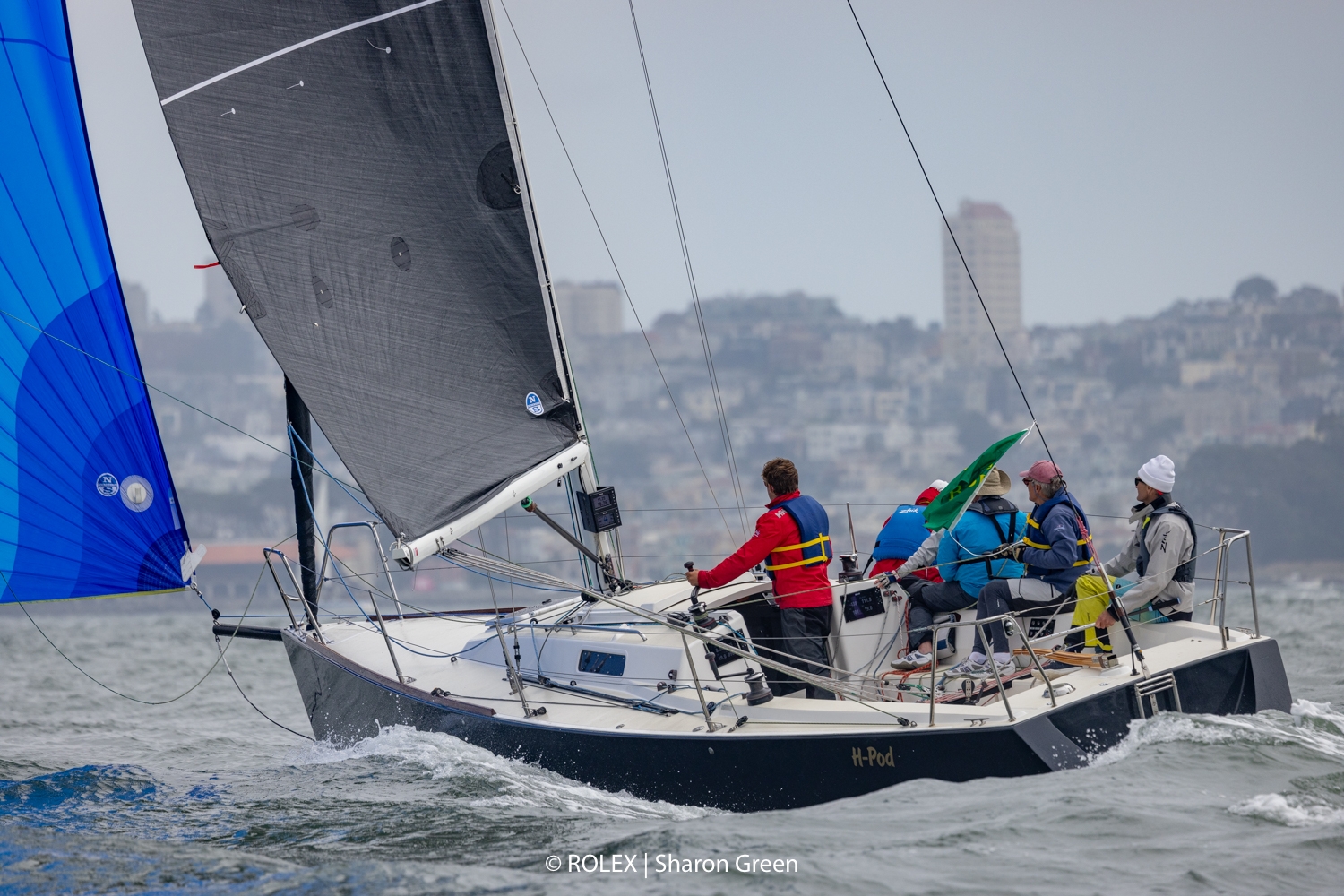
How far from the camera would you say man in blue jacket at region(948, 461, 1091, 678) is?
4852mm

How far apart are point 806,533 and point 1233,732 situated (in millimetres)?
1572

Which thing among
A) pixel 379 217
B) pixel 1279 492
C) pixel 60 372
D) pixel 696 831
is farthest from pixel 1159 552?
pixel 1279 492

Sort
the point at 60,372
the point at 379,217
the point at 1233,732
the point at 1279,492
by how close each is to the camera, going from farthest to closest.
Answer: the point at 1279,492 < the point at 60,372 < the point at 379,217 < the point at 1233,732

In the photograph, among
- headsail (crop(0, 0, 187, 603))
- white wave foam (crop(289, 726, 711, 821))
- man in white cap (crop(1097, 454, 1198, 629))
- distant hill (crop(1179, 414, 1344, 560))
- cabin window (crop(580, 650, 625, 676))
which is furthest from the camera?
distant hill (crop(1179, 414, 1344, 560))

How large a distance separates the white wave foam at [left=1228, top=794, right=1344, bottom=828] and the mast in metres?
2.67

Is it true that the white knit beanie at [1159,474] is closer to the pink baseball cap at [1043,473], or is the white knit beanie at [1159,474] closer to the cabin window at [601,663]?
the pink baseball cap at [1043,473]

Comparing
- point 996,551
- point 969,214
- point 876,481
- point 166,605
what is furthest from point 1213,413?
point 996,551

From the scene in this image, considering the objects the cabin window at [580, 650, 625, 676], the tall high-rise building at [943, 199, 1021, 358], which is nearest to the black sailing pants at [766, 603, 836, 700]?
the cabin window at [580, 650, 625, 676]

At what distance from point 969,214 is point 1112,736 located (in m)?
135

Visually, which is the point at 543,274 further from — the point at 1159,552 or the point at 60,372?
the point at 1159,552

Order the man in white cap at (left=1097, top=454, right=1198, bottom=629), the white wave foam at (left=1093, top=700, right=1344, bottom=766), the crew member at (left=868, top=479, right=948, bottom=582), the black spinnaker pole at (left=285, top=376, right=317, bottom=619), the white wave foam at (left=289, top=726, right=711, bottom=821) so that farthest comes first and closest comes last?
1. the black spinnaker pole at (left=285, top=376, right=317, bottom=619)
2. the crew member at (left=868, top=479, right=948, bottom=582)
3. the man in white cap at (left=1097, top=454, right=1198, bottom=629)
4. the white wave foam at (left=289, top=726, right=711, bottom=821)
5. the white wave foam at (left=1093, top=700, right=1344, bottom=766)

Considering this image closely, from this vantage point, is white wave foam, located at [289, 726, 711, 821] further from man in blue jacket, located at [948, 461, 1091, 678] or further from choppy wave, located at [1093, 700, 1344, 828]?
choppy wave, located at [1093, 700, 1344, 828]

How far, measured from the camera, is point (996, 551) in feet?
16.8

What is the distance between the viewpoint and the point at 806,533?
15.8ft
